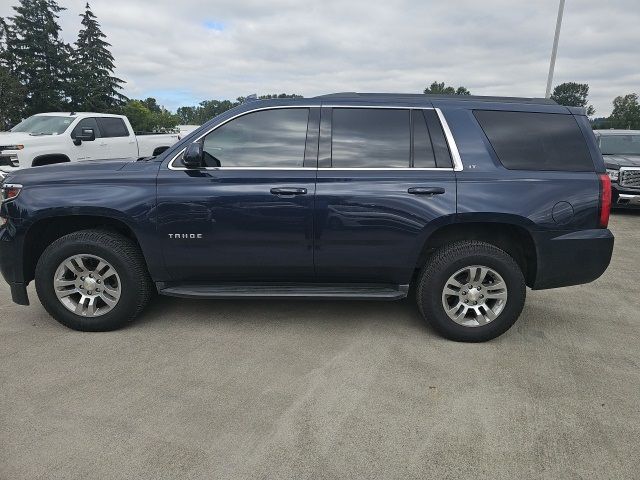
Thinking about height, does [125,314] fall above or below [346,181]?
below

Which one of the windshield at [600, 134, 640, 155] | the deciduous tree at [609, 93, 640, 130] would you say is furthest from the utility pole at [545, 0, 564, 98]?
the deciduous tree at [609, 93, 640, 130]

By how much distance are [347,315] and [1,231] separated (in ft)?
9.80

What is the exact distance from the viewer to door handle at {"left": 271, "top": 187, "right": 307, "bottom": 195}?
3.49 m

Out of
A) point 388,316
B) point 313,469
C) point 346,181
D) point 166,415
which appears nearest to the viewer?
point 313,469

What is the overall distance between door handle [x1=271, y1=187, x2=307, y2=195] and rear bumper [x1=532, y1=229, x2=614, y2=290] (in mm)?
1861

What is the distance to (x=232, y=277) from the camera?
3.71 m

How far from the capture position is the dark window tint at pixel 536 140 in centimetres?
355

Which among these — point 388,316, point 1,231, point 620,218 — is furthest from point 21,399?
point 620,218

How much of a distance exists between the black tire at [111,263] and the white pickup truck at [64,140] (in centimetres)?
614

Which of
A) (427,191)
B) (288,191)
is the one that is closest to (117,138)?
(288,191)

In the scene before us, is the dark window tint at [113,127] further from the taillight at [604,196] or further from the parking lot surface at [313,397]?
the taillight at [604,196]

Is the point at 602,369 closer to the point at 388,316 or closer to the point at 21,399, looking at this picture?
the point at 388,316

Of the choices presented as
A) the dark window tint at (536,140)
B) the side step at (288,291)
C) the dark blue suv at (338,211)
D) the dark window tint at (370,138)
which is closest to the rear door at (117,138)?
the dark blue suv at (338,211)

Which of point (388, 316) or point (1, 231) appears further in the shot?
point (388, 316)
